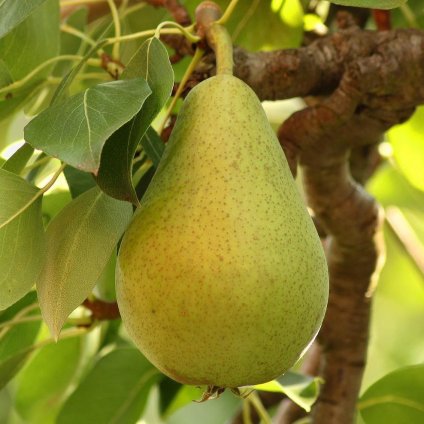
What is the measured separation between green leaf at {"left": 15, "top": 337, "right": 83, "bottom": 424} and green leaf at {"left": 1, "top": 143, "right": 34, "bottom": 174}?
18.0 inches

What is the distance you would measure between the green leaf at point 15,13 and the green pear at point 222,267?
175 mm

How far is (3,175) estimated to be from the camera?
2.32 ft

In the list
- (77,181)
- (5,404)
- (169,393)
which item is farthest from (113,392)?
(5,404)

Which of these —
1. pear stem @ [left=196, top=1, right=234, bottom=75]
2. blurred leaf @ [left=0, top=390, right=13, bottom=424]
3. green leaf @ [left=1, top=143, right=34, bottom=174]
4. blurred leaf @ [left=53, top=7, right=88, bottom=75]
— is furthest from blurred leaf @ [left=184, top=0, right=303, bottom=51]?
blurred leaf @ [left=0, top=390, right=13, bottom=424]

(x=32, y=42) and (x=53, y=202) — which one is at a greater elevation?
(x=32, y=42)

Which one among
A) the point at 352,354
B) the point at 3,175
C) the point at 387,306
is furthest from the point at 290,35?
the point at 387,306

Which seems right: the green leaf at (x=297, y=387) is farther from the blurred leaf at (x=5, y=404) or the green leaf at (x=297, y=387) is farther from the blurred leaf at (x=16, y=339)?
the blurred leaf at (x=5, y=404)

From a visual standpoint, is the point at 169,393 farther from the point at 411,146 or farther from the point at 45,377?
the point at 411,146

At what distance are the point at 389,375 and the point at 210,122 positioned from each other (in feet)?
1.68

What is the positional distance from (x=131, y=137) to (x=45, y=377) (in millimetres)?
640

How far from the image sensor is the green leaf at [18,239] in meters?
0.69

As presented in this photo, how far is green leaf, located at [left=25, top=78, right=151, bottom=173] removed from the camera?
0.60 metres

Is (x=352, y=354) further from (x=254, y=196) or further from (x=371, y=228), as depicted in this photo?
(x=254, y=196)

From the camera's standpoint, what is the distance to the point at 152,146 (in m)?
0.73
